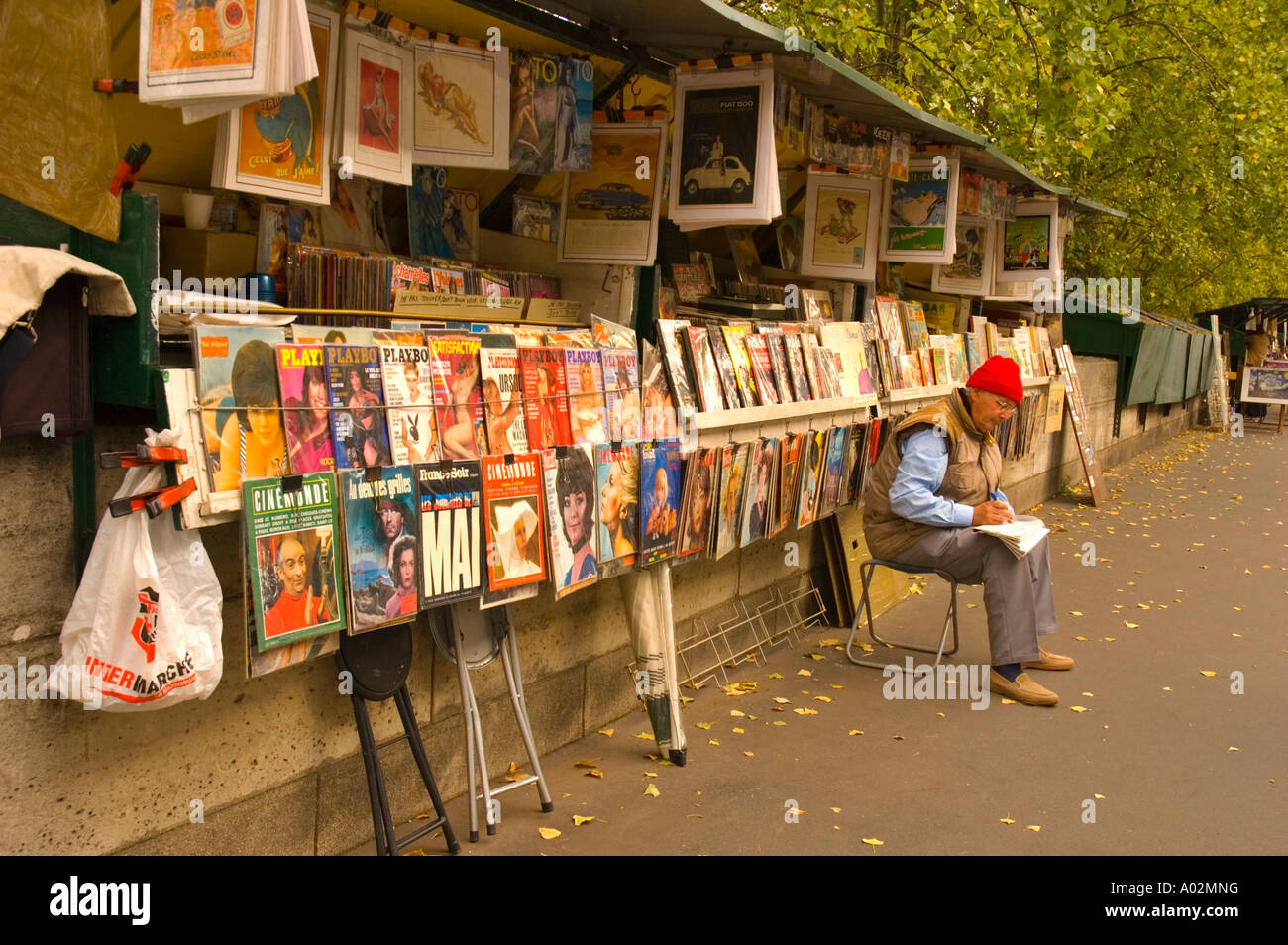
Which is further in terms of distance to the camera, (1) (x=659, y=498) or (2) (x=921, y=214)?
(2) (x=921, y=214)

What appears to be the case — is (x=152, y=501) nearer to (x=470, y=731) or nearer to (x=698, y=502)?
(x=470, y=731)

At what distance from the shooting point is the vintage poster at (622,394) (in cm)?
462

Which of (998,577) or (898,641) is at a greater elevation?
(998,577)

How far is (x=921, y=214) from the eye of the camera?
25.5 ft

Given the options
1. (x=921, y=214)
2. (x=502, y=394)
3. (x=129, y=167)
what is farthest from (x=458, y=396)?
(x=921, y=214)

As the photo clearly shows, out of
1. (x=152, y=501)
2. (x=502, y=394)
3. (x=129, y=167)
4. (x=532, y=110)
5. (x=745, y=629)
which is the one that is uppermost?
(x=532, y=110)

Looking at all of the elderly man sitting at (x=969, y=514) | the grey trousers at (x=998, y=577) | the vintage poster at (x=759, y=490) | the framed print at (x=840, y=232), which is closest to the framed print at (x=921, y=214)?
the framed print at (x=840, y=232)

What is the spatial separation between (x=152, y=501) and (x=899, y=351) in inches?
225

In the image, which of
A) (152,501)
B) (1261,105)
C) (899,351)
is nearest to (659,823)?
(152,501)

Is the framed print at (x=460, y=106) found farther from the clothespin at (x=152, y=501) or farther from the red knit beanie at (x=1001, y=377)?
the red knit beanie at (x=1001, y=377)

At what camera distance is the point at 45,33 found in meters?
2.82

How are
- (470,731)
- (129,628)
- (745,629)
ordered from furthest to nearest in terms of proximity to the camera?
1. (745,629)
2. (470,731)
3. (129,628)
